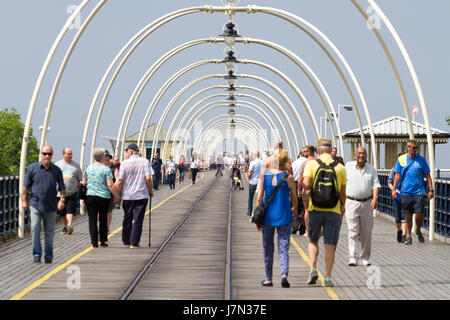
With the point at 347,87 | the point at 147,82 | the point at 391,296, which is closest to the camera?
the point at 391,296

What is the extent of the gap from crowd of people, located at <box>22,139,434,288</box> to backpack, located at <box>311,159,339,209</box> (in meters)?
0.01

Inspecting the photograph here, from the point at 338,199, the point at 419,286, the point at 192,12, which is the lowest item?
the point at 419,286

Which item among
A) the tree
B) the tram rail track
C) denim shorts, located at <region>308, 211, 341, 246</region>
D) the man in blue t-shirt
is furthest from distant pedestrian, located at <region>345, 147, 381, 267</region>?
the tree

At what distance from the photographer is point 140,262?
11812mm

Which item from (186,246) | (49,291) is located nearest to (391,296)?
(49,291)

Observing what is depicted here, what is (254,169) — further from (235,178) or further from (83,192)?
(235,178)

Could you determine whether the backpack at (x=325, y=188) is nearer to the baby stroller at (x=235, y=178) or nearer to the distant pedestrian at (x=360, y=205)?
the distant pedestrian at (x=360, y=205)

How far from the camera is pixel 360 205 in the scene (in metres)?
11.5

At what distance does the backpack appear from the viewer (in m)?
9.44

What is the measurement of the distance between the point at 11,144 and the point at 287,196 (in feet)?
319

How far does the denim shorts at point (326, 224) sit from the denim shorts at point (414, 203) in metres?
5.24

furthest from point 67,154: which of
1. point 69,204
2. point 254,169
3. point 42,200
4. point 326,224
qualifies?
point 326,224
